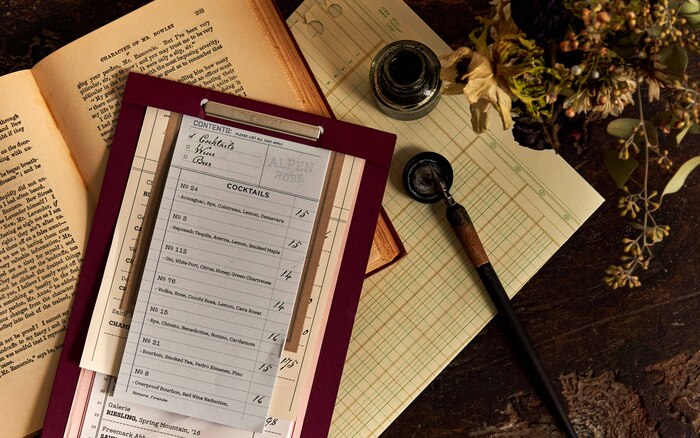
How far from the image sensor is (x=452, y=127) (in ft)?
2.61

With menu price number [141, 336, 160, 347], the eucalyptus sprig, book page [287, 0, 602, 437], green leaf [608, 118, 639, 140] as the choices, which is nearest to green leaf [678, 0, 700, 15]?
the eucalyptus sprig

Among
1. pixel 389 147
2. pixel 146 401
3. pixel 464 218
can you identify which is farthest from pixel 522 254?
pixel 146 401

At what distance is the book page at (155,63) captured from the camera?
2.47 feet

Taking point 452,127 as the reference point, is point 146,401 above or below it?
below

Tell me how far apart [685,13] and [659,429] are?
0.53m

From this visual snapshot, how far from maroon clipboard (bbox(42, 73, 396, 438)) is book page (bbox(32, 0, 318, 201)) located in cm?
2

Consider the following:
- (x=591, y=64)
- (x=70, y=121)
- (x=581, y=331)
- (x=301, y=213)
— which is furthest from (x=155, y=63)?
(x=581, y=331)

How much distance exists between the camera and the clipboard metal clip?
735mm

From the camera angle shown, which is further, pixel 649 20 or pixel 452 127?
pixel 452 127

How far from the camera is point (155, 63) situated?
76 centimetres

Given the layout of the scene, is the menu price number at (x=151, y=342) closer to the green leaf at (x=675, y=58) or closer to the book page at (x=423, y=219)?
the book page at (x=423, y=219)

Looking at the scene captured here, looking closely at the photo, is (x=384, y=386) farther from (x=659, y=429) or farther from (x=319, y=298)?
(x=659, y=429)

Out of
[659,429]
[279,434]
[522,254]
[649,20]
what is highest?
[649,20]

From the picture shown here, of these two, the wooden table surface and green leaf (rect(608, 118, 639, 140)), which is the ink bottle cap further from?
green leaf (rect(608, 118, 639, 140))
